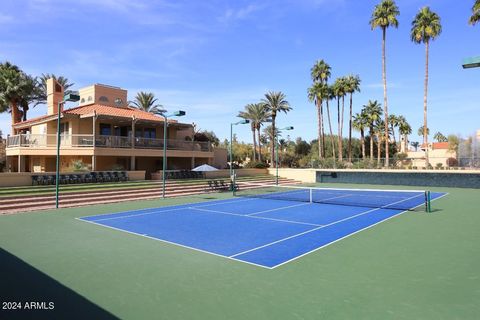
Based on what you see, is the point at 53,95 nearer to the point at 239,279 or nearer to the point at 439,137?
the point at 239,279

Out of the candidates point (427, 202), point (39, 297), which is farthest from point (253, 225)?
point (427, 202)

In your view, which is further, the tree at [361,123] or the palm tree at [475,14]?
the tree at [361,123]

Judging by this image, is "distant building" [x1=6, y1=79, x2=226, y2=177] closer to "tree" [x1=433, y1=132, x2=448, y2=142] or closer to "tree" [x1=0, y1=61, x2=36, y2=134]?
"tree" [x1=0, y1=61, x2=36, y2=134]

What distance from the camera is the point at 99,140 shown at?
3145cm

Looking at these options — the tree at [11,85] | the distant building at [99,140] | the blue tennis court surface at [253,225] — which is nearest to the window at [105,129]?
the distant building at [99,140]

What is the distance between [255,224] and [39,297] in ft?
29.8

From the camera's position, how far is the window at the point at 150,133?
39812mm

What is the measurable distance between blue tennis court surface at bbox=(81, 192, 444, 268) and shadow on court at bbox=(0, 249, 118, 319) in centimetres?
410

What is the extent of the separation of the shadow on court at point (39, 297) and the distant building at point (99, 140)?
22.4 meters

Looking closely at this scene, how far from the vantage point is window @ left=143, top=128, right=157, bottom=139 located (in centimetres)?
3981

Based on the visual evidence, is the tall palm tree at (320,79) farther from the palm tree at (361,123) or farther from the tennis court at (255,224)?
the tennis court at (255,224)

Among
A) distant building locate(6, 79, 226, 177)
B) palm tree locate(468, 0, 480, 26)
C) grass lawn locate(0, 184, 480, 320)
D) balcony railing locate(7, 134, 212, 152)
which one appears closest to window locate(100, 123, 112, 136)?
distant building locate(6, 79, 226, 177)

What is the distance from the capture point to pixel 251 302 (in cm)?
648

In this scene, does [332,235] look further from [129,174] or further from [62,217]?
[129,174]
